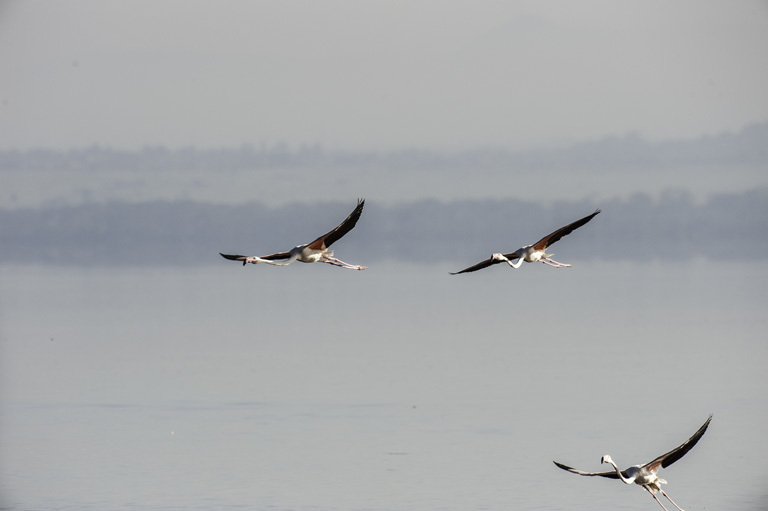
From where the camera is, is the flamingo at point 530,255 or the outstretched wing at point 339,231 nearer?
the outstretched wing at point 339,231

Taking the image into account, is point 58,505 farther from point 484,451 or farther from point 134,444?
point 484,451

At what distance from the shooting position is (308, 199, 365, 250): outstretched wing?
40.9 m

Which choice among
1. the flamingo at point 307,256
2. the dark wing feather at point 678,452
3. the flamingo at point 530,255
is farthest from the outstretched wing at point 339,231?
the dark wing feather at point 678,452

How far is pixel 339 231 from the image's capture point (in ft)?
137

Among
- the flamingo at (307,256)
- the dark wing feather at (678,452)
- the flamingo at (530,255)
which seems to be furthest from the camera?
the flamingo at (530,255)

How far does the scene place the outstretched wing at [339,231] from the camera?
40906mm

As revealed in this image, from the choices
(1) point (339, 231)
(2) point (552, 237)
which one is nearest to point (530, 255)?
(2) point (552, 237)

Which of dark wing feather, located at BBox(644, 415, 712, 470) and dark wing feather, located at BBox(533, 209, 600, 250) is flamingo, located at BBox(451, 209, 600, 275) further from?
dark wing feather, located at BBox(644, 415, 712, 470)

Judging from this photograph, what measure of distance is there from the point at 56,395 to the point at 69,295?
4620 inches

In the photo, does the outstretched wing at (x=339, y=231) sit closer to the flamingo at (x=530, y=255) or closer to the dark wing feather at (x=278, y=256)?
the dark wing feather at (x=278, y=256)

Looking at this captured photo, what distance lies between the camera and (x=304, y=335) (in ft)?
340

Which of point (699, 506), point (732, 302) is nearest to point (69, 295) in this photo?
point (732, 302)

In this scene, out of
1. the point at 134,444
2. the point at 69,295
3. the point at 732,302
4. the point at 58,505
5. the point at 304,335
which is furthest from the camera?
the point at 69,295

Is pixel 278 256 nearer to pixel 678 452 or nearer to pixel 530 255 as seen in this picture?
pixel 530 255
